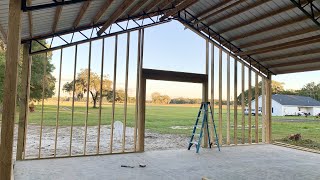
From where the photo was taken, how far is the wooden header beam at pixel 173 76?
897cm

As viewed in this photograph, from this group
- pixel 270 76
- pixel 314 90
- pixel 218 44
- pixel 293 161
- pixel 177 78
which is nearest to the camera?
pixel 293 161

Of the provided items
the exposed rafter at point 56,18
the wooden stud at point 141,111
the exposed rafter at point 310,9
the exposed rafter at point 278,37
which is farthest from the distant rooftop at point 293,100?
the exposed rafter at point 56,18

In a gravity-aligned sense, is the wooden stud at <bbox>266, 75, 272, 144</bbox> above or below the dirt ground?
above

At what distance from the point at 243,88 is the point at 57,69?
7.01 m

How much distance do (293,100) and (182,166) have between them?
27.4m

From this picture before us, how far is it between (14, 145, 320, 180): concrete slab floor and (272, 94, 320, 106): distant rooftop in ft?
69.7

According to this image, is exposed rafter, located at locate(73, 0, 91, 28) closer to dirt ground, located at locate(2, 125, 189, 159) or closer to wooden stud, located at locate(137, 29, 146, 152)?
wooden stud, located at locate(137, 29, 146, 152)

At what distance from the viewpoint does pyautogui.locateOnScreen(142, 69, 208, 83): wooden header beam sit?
8.97m

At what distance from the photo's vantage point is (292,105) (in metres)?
29.7

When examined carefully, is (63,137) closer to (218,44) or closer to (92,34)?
(92,34)

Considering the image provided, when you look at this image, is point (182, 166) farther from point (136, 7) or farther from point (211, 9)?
point (211, 9)

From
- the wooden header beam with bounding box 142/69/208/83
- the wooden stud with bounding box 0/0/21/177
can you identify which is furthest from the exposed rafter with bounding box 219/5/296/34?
the wooden stud with bounding box 0/0/21/177

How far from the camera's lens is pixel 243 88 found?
34.9 feet

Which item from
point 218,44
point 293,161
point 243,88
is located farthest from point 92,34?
point 293,161
